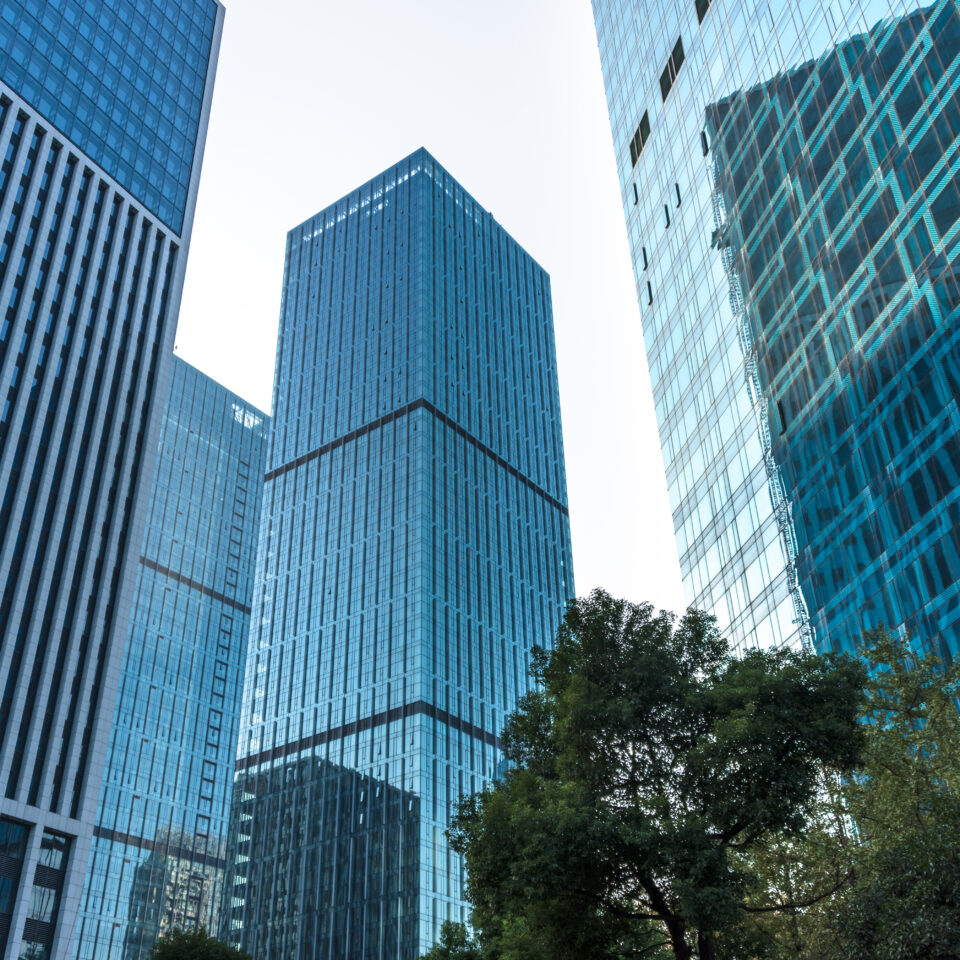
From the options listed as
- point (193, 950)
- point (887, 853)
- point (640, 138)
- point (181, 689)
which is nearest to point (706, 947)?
point (887, 853)

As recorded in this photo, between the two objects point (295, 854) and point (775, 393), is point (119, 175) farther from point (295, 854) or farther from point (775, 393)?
point (295, 854)

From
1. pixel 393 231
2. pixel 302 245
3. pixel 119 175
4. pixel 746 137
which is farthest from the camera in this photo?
pixel 302 245

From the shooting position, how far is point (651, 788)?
2477 cm

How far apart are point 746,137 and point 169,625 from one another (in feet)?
342

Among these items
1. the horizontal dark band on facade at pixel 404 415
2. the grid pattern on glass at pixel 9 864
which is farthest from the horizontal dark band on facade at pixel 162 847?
the grid pattern on glass at pixel 9 864

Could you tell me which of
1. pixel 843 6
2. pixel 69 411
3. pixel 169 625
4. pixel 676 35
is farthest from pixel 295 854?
pixel 843 6

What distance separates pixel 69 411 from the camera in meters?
74.4

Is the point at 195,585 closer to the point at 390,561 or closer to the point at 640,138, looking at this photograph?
the point at 390,561

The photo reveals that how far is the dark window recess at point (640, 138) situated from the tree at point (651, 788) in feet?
212

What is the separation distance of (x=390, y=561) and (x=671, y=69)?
73.2 m

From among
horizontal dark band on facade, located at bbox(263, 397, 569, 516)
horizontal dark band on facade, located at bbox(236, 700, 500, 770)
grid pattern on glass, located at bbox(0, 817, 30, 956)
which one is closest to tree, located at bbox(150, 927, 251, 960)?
grid pattern on glass, located at bbox(0, 817, 30, 956)

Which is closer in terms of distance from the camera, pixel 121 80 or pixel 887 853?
pixel 887 853

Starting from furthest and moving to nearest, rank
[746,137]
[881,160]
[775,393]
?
[746,137]
[775,393]
[881,160]

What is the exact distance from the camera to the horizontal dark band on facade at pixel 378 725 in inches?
4712
